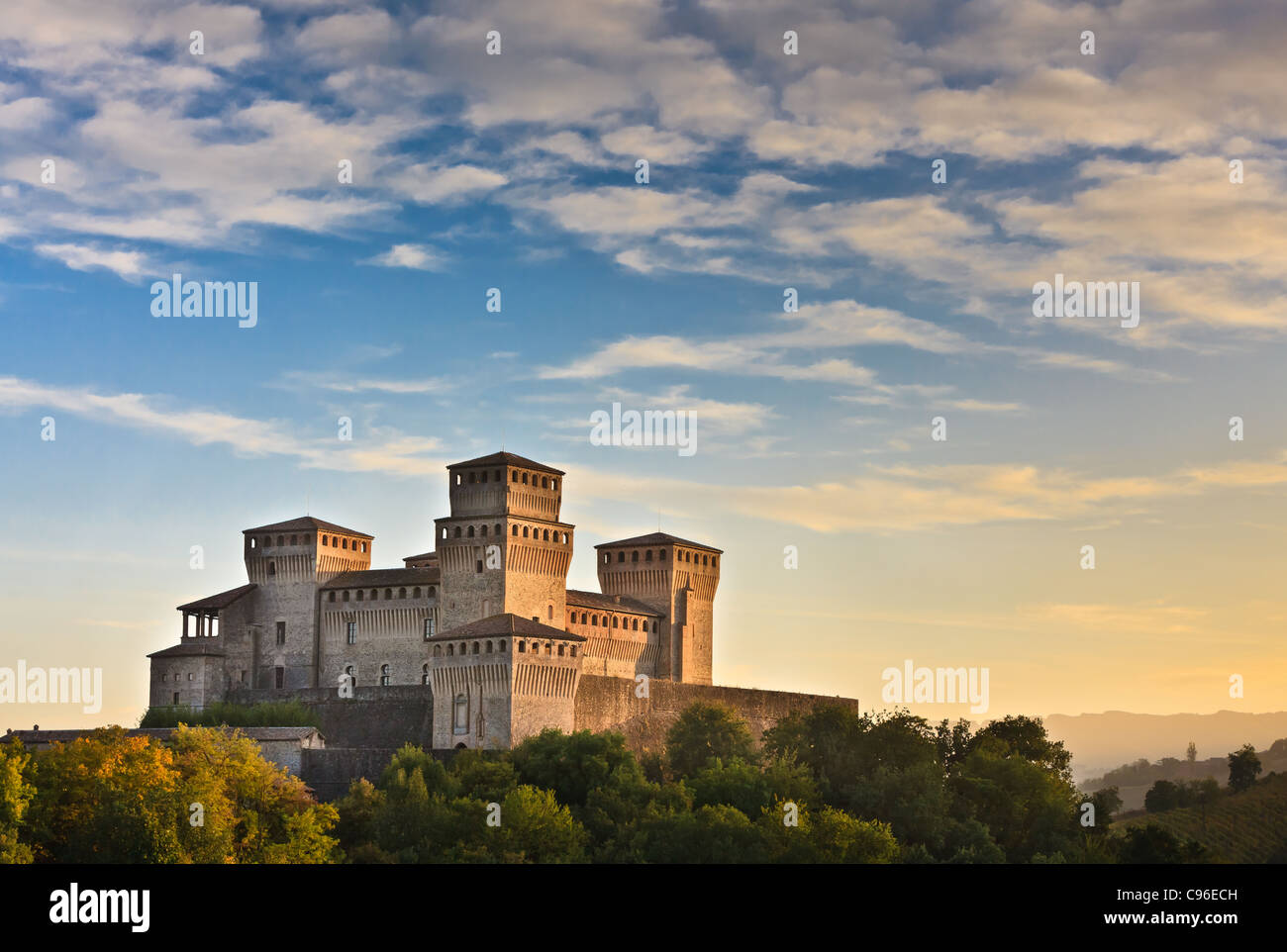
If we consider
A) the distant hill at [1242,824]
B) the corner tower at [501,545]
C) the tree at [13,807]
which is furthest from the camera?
the distant hill at [1242,824]

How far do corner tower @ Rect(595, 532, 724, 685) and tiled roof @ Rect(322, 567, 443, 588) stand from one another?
973cm

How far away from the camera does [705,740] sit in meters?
66.9

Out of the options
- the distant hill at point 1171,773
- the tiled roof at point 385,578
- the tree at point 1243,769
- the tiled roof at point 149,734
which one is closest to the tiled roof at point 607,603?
the tiled roof at point 385,578

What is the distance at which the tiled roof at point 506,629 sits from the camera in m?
62.4

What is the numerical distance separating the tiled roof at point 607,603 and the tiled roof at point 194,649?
15.2 metres

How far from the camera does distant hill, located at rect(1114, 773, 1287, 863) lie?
85.1 meters

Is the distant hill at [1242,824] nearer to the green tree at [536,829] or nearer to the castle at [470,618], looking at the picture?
the castle at [470,618]

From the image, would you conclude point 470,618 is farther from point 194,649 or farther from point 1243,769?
point 1243,769

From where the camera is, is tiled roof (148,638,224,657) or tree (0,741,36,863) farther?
tiled roof (148,638,224,657)

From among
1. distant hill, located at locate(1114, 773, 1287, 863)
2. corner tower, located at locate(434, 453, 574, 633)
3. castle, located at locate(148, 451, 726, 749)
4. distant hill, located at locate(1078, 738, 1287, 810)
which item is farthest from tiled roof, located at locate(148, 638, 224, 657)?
distant hill, located at locate(1078, 738, 1287, 810)

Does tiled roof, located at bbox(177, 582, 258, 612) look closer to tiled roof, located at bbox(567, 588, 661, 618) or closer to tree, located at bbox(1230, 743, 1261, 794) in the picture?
tiled roof, located at bbox(567, 588, 661, 618)
